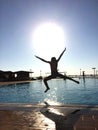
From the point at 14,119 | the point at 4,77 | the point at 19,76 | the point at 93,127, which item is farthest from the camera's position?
the point at 19,76

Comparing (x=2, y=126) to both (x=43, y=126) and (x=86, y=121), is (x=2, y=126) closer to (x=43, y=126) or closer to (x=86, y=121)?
(x=43, y=126)

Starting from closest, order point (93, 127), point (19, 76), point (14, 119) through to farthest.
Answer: point (93, 127)
point (14, 119)
point (19, 76)

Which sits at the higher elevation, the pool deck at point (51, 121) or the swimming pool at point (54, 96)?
the pool deck at point (51, 121)

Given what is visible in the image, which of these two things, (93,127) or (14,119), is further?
(14,119)

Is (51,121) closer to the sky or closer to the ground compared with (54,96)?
closer to the sky

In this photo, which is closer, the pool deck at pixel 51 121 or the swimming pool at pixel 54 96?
the pool deck at pixel 51 121

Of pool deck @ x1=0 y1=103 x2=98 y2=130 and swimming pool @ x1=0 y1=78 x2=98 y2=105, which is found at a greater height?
pool deck @ x1=0 y1=103 x2=98 y2=130

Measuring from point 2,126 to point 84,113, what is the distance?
3054 millimetres

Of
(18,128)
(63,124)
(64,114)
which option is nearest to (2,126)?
(18,128)

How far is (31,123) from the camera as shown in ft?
21.8

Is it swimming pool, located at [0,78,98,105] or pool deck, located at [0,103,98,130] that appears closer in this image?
pool deck, located at [0,103,98,130]

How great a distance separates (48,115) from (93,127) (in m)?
2.19

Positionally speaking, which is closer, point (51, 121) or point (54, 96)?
point (51, 121)

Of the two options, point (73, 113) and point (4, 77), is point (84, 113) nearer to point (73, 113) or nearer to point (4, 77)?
point (73, 113)
